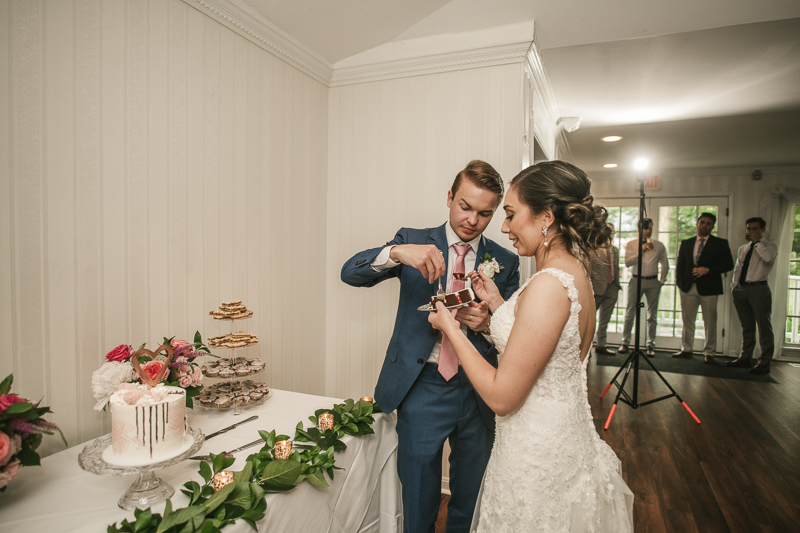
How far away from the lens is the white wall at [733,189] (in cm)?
688

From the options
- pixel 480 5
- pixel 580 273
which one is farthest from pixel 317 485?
pixel 480 5

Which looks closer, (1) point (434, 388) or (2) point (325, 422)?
(2) point (325, 422)

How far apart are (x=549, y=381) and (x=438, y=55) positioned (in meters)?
2.18

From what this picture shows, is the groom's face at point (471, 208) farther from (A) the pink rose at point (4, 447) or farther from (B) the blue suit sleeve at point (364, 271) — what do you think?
(A) the pink rose at point (4, 447)

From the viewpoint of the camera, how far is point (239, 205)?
2.28m

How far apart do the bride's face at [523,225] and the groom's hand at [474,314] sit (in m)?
0.27

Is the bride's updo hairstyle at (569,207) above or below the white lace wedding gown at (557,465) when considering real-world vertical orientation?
above

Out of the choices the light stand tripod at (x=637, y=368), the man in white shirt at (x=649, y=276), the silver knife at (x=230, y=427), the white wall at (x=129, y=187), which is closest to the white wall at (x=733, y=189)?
the man in white shirt at (x=649, y=276)

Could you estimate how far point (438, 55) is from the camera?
2.78 metres

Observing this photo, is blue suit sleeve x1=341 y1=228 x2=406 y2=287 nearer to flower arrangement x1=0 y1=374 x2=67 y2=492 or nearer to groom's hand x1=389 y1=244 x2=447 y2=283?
groom's hand x1=389 y1=244 x2=447 y2=283

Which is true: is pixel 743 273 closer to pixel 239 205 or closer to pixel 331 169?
pixel 331 169

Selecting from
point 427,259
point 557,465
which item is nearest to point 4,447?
point 427,259

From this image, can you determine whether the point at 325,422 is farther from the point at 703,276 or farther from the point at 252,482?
the point at 703,276

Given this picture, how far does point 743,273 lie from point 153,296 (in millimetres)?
7229
